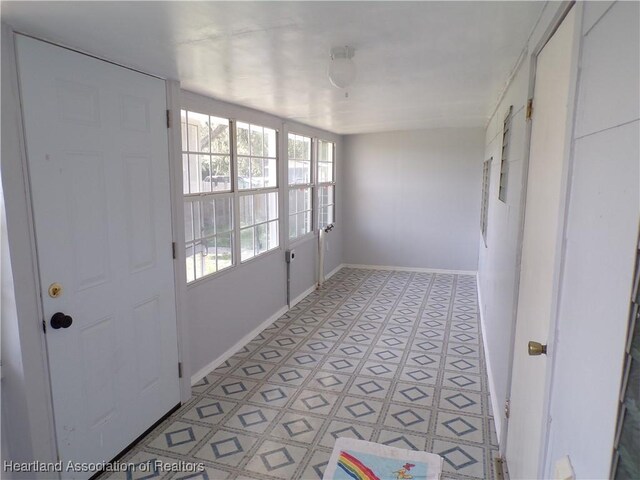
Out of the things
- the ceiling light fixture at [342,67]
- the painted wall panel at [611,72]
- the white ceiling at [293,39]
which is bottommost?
the painted wall panel at [611,72]

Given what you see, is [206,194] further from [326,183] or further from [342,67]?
[326,183]

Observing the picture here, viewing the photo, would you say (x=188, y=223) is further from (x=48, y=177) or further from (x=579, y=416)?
(x=579, y=416)

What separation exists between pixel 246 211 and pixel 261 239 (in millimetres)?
444

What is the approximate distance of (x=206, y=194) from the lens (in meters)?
3.24

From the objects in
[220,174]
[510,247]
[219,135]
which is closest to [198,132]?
[219,135]

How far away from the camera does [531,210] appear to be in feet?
5.77

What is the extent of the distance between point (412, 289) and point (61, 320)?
464 cm

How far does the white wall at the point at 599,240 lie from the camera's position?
0.74 meters

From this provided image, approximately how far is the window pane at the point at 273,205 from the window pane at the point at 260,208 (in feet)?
0.38

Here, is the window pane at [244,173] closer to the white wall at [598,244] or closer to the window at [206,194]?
the window at [206,194]

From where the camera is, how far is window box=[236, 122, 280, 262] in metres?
3.82

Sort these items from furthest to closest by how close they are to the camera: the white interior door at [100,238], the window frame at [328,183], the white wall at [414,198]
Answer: the white wall at [414,198], the window frame at [328,183], the white interior door at [100,238]

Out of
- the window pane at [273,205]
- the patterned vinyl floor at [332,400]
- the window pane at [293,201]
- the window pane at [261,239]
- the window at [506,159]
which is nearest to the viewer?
the patterned vinyl floor at [332,400]

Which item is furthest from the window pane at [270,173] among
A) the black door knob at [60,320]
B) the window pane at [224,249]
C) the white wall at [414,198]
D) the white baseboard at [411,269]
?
the white baseboard at [411,269]
